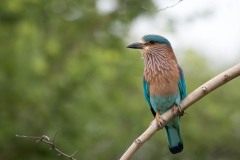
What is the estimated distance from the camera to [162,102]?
6422 millimetres

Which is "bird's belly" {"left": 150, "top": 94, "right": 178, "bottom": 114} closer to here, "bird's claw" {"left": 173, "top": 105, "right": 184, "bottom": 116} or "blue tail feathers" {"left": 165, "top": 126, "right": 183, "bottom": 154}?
"blue tail feathers" {"left": 165, "top": 126, "right": 183, "bottom": 154}

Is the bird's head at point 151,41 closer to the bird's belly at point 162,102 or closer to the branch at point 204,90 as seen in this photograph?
the bird's belly at point 162,102

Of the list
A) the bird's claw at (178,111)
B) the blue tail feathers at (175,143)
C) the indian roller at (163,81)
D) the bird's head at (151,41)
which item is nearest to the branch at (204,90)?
the bird's claw at (178,111)

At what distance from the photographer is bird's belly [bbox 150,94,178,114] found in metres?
6.36

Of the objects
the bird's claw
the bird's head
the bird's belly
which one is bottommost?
the bird's claw

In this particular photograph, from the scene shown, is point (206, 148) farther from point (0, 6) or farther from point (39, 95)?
point (0, 6)

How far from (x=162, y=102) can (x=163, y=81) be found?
→ 0.71ft

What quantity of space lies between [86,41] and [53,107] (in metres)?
2.07

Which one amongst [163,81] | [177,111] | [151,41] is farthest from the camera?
[151,41]

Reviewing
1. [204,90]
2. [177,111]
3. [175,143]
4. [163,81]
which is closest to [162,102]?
[163,81]

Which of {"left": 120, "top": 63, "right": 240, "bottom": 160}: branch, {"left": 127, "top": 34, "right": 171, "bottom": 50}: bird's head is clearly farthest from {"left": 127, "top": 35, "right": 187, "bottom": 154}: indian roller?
{"left": 120, "top": 63, "right": 240, "bottom": 160}: branch

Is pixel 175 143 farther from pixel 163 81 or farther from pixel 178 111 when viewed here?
pixel 178 111

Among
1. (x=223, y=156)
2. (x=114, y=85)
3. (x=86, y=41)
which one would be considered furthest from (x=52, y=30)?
(x=223, y=156)

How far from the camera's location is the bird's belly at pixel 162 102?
6363 millimetres
